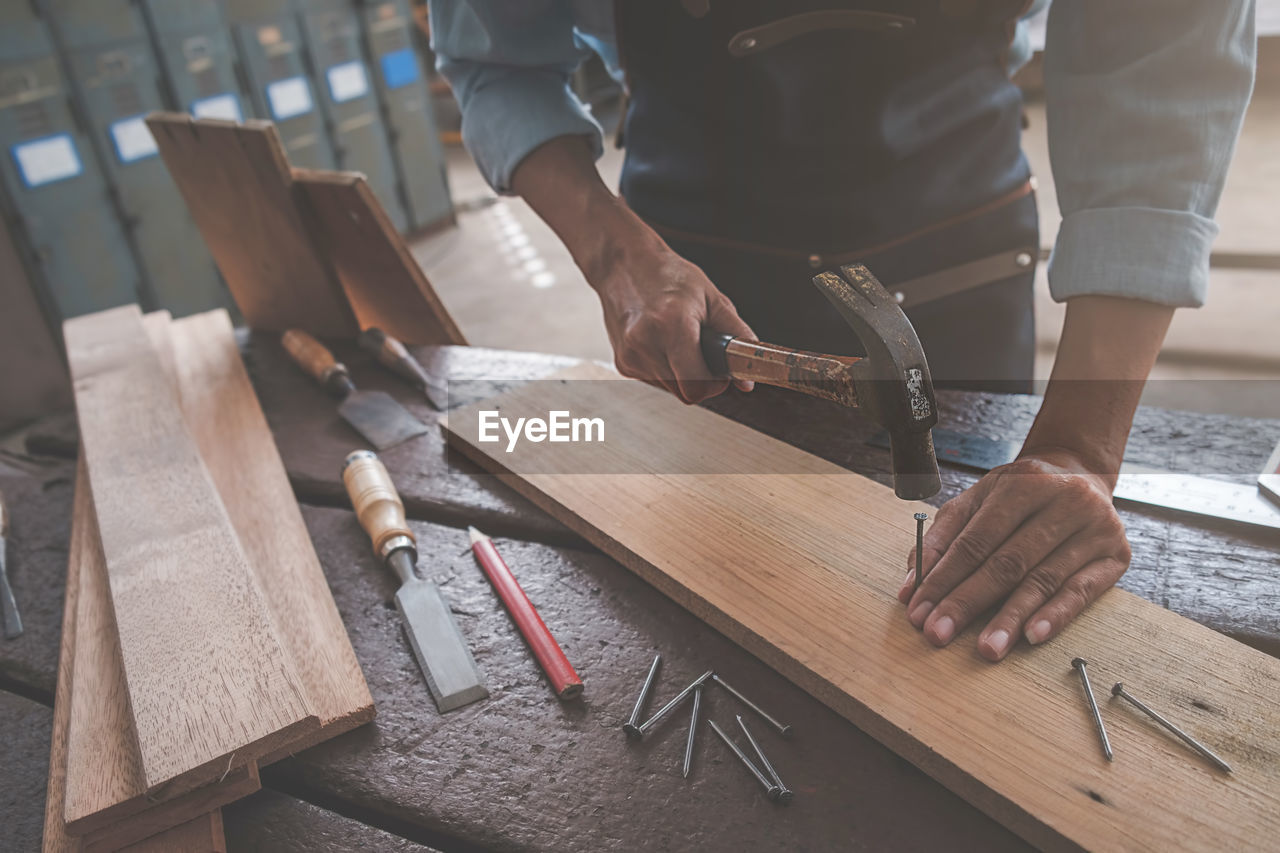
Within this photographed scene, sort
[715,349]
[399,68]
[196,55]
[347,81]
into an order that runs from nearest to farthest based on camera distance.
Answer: [715,349]
[196,55]
[347,81]
[399,68]

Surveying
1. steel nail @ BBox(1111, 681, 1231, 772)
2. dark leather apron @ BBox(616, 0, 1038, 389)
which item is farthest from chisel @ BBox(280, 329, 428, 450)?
steel nail @ BBox(1111, 681, 1231, 772)

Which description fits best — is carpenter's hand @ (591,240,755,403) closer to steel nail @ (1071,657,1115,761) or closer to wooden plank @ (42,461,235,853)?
steel nail @ (1071,657,1115,761)

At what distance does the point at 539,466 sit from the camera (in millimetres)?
1274

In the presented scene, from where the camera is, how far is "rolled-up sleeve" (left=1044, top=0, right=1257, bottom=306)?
40.9 inches

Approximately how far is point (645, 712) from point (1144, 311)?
2.56 feet

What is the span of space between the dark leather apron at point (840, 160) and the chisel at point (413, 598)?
70 centimetres

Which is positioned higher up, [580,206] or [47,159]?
[580,206]

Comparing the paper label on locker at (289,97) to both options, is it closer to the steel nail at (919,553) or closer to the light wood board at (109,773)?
the light wood board at (109,773)

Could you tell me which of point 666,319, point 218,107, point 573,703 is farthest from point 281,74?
point 573,703

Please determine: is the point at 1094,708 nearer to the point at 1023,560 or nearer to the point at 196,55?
the point at 1023,560

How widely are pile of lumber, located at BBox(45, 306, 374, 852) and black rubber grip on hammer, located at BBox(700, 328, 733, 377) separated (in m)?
0.55

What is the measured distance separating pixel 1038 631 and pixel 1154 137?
0.64 meters

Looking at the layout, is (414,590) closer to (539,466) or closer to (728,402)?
(539,466)

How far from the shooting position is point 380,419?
1.51 meters
